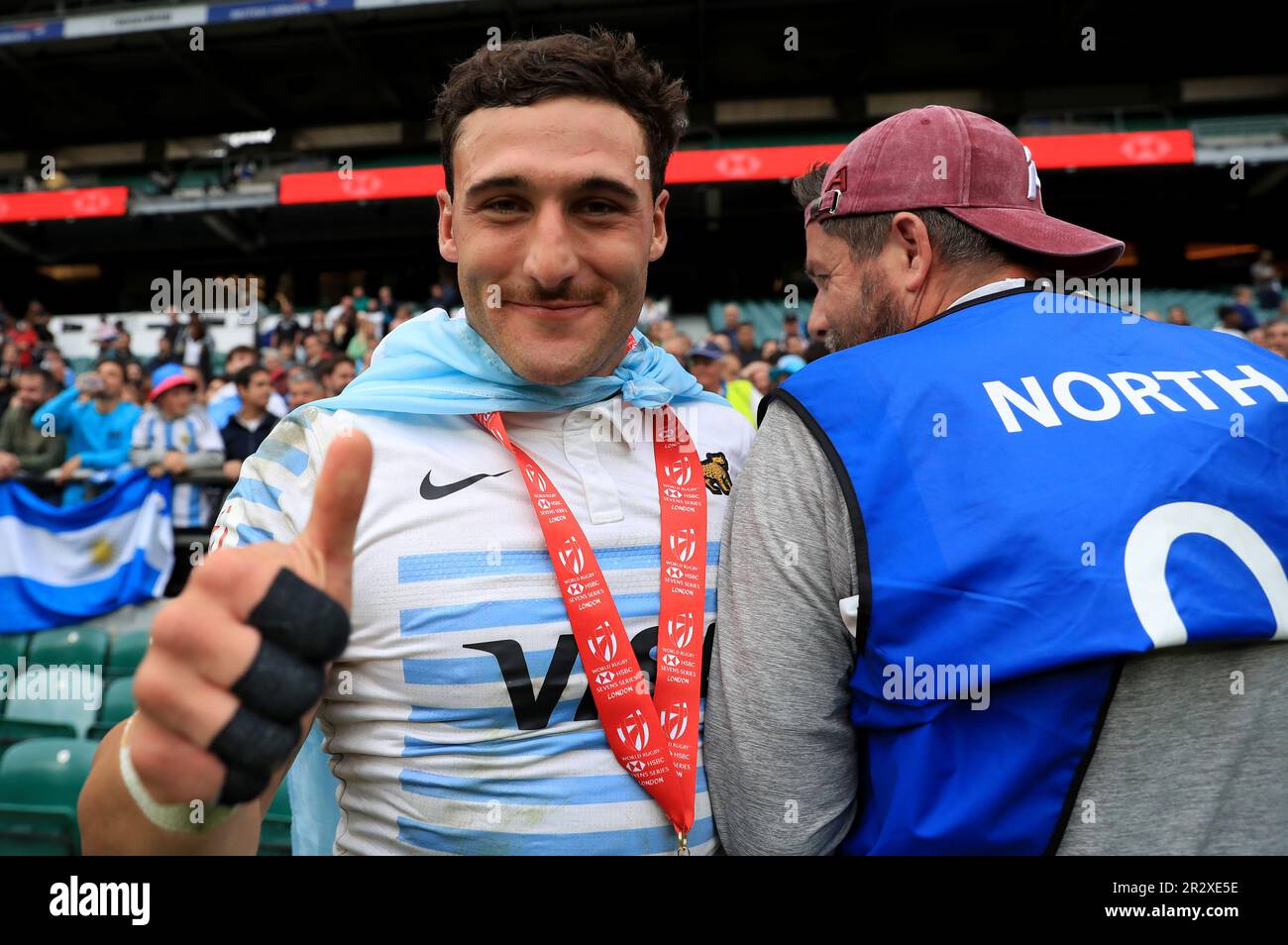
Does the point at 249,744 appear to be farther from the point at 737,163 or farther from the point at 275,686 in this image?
the point at 737,163

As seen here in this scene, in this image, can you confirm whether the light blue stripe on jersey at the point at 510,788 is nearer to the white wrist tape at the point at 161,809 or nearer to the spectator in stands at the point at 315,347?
the white wrist tape at the point at 161,809

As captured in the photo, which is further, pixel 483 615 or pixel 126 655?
pixel 126 655

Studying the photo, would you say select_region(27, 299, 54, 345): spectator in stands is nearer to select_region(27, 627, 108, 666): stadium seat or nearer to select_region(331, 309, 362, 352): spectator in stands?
select_region(331, 309, 362, 352): spectator in stands

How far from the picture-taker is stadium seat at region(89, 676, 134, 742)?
4.12 m

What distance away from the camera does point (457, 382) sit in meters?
1.59

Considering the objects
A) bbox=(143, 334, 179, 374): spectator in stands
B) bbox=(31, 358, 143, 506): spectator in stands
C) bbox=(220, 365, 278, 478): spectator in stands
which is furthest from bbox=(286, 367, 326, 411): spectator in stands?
bbox=(143, 334, 179, 374): spectator in stands

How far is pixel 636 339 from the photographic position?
1886 mm

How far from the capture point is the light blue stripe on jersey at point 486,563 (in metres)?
1.45

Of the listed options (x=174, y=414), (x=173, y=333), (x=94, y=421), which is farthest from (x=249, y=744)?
(x=173, y=333)

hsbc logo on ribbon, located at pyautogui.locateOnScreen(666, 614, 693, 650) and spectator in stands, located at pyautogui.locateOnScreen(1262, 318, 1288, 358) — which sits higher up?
spectator in stands, located at pyautogui.locateOnScreen(1262, 318, 1288, 358)

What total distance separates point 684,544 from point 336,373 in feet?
20.7

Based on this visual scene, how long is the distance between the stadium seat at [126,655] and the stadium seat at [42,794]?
3.49 feet

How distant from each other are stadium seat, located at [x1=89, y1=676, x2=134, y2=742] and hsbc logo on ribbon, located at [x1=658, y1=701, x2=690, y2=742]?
11.9 ft
